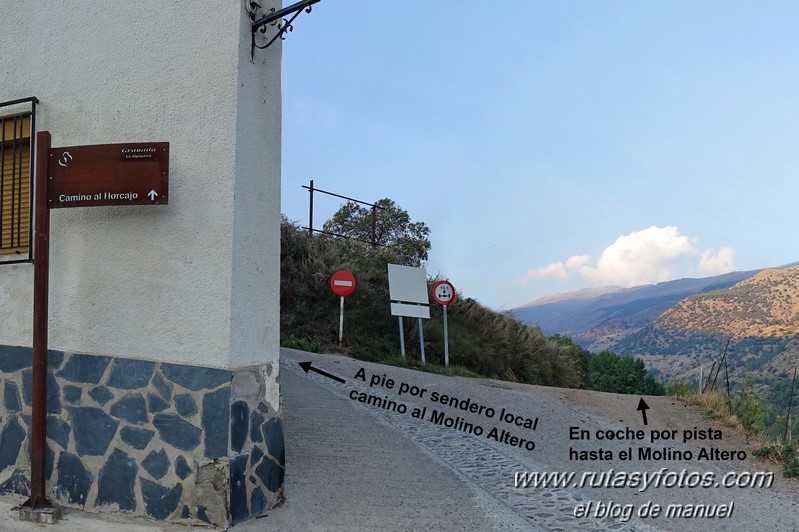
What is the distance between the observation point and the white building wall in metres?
5.46

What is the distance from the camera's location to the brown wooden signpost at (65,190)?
5.54 metres

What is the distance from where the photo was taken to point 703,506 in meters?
6.50

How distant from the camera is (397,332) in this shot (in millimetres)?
16828

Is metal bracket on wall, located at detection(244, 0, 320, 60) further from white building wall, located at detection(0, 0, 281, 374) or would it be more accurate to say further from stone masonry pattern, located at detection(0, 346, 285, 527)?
stone masonry pattern, located at detection(0, 346, 285, 527)

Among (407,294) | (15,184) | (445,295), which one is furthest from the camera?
(407,294)

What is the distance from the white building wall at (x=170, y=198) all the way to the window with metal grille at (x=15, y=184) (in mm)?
281

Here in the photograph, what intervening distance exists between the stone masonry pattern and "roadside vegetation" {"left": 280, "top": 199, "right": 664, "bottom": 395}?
28.6 ft

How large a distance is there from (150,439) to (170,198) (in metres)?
1.92

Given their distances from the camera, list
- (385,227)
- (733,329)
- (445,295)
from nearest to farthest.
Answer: (445,295) < (385,227) < (733,329)

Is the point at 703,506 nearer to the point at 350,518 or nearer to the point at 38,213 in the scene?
the point at 350,518
